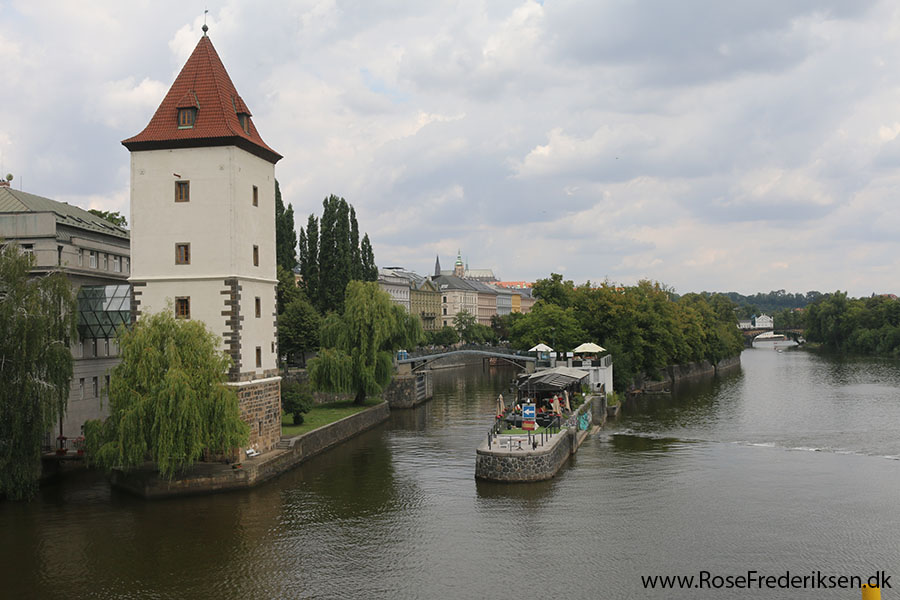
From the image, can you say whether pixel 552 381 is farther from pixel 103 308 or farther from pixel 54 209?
pixel 54 209

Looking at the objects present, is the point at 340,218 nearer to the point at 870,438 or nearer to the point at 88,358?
the point at 88,358

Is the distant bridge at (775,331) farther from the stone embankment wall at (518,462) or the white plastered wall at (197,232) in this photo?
the white plastered wall at (197,232)

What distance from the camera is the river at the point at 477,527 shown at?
2000cm

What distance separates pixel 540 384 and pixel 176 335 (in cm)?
2041

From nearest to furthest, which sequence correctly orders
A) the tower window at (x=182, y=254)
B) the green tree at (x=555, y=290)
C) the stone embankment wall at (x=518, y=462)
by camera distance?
1. the stone embankment wall at (x=518, y=462)
2. the tower window at (x=182, y=254)
3. the green tree at (x=555, y=290)

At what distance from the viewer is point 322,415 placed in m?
44.7

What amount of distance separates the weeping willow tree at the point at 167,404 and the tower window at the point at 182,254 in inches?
106

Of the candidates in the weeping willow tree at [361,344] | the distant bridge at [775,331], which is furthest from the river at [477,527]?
the distant bridge at [775,331]

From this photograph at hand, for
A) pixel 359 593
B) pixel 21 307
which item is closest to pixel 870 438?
pixel 359 593

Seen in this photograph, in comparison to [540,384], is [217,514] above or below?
below

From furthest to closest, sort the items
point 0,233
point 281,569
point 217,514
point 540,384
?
point 540,384, point 0,233, point 217,514, point 281,569

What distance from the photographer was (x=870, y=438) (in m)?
39.6

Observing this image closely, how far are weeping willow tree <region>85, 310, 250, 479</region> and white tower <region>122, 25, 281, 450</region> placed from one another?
1.84 metres

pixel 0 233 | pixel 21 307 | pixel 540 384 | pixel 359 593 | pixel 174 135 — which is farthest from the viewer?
pixel 540 384
